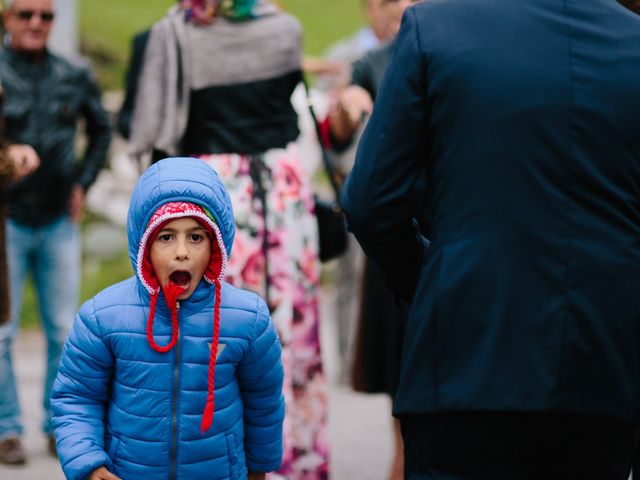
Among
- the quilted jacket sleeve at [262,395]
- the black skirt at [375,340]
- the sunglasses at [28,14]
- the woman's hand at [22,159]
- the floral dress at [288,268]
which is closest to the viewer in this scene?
the quilted jacket sleeve at [262,395]

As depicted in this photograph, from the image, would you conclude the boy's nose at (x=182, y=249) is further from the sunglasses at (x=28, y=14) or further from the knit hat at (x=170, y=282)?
the sunglasses at (x=28, y=14)

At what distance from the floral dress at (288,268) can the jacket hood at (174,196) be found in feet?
4.24

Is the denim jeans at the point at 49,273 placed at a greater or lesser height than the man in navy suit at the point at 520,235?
lesser

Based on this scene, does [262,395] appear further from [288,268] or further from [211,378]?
[288,268]

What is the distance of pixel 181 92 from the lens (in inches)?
198

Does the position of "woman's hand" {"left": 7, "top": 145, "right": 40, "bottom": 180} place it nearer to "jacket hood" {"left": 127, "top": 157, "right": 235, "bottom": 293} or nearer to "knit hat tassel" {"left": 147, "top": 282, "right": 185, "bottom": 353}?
"jacket hood" {"left": 127, "top": 157, "right": 235, "bottom": 293}

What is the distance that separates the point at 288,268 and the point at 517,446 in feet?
7.88

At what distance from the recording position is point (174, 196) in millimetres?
3537

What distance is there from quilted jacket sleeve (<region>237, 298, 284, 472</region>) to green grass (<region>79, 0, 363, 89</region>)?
11.3 m

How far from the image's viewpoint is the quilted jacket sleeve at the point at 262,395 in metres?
3.63

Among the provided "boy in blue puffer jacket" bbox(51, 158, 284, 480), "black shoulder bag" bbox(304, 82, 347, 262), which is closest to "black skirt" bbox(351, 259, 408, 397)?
"black shoulder bag" bbox(304, 82, 347, 262)

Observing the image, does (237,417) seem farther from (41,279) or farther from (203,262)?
(41,279)

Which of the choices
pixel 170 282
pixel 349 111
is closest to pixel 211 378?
pixel 170 282

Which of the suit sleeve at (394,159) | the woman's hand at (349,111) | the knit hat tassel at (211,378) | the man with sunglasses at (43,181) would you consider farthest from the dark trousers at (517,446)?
the man with sunglasses at (43,181)
